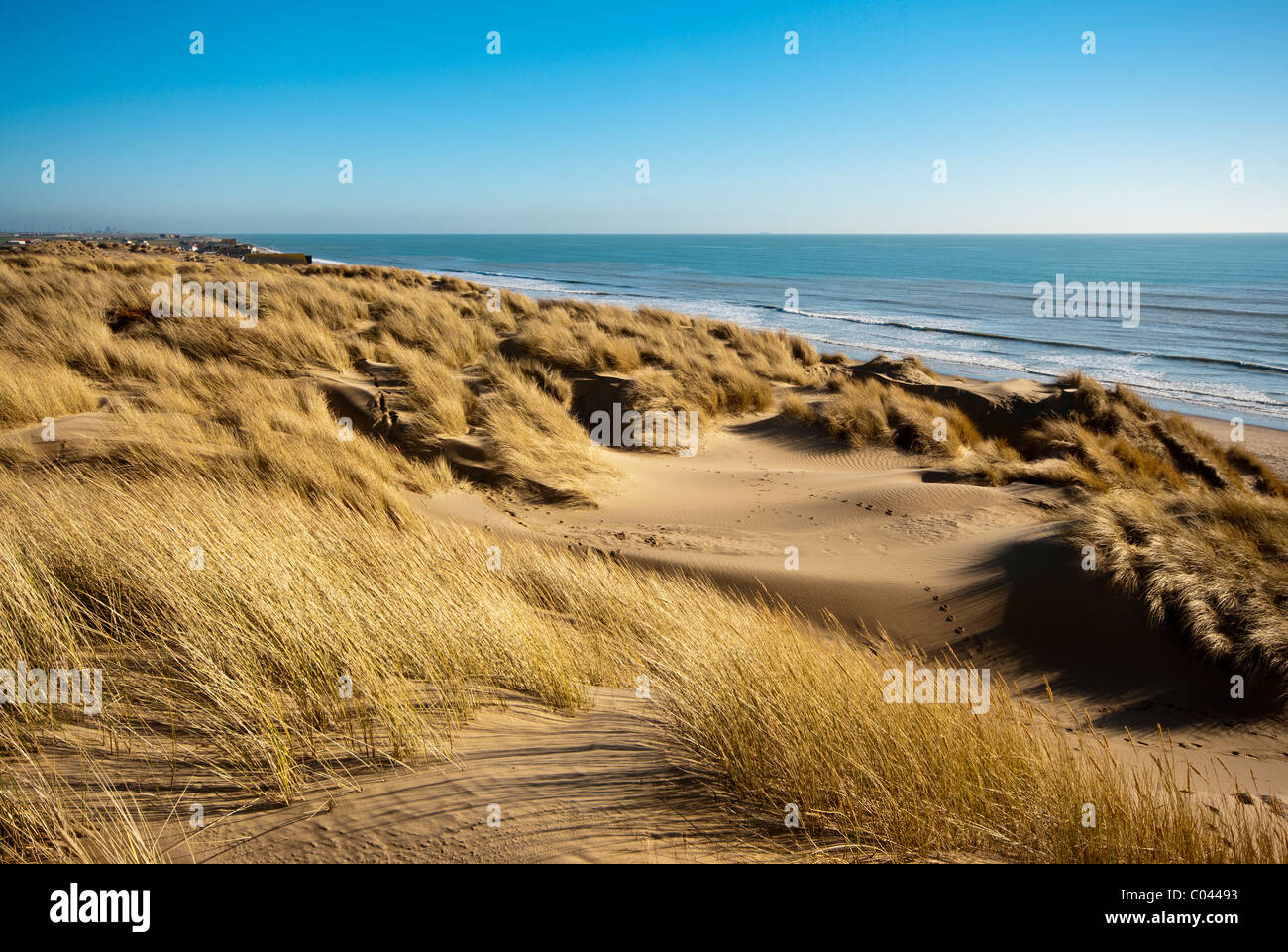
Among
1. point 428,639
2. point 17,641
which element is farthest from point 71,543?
point 428,639

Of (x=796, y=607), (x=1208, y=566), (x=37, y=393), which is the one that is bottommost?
(x=796, y=607)
